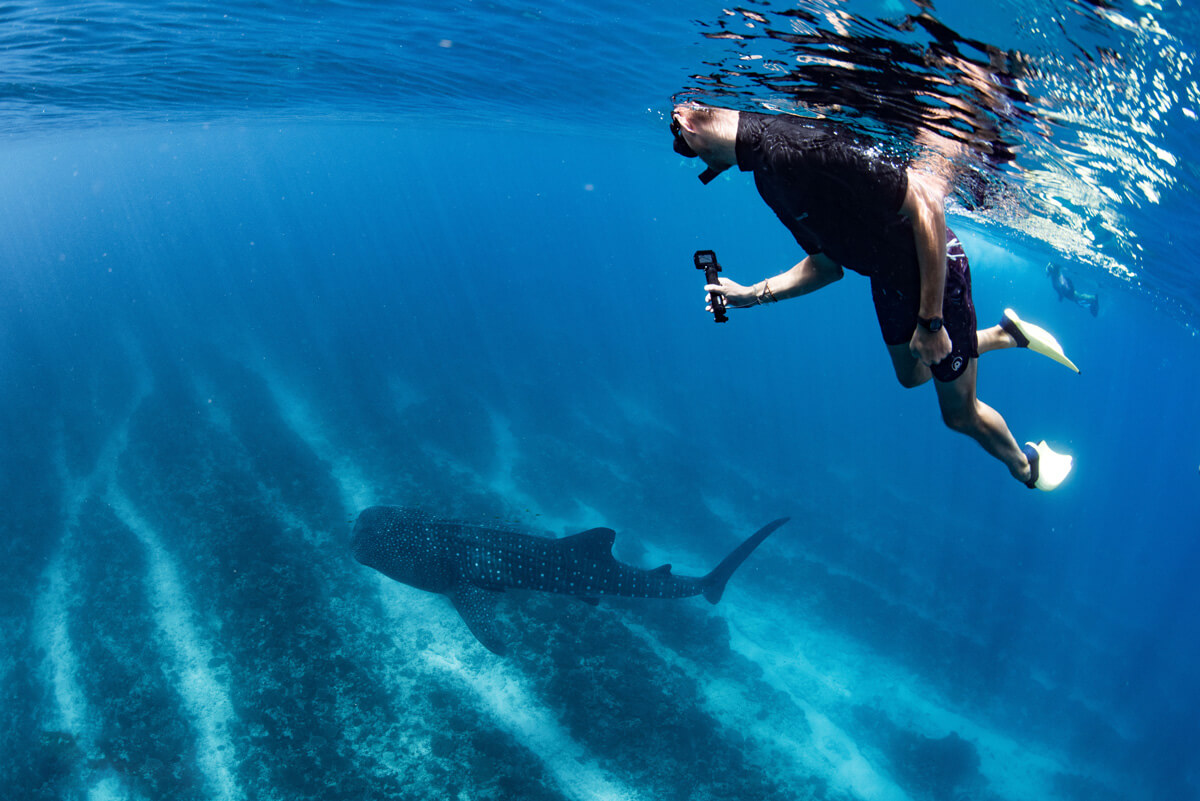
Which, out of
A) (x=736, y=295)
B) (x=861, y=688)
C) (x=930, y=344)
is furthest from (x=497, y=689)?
(x=861, y=688)

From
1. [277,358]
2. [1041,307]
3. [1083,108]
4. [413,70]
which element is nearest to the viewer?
[1083,108]

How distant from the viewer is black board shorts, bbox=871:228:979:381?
10.3ft

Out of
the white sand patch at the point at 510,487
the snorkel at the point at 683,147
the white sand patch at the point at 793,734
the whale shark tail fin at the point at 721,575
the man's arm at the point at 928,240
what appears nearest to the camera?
the man's arm at the point at 928,240

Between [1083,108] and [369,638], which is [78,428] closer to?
[369,638]

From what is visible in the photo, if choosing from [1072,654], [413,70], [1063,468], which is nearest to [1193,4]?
[1063,468]

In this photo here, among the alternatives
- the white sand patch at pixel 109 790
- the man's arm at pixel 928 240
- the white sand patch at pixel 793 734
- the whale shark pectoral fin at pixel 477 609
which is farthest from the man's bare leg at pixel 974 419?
the white sand patch at pixel 109 790

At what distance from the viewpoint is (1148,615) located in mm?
29594

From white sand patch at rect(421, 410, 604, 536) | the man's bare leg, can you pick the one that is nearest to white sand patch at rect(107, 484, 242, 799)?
white sand patch at rect(421, 410, 604, 536)

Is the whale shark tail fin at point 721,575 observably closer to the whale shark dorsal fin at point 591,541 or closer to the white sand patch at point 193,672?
the whale shark dorsal fin at point 591,541

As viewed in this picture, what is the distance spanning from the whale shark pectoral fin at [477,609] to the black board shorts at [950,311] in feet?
26.3

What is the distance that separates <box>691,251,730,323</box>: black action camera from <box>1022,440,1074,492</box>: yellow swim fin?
8.06ft

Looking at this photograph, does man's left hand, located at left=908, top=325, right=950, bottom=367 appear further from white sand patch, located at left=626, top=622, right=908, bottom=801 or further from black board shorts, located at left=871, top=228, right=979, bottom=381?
white sand patch, located at left=626, top=622, right=908, bottom=801

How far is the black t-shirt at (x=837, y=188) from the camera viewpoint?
9.52 ft

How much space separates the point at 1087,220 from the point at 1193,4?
504 inches
